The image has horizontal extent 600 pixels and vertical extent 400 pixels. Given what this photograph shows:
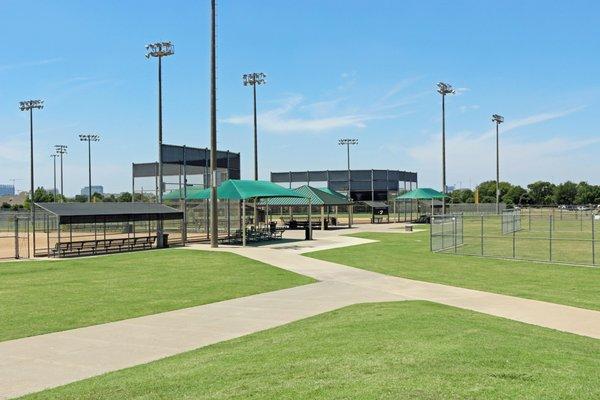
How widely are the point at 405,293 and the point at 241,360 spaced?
26.8 feet

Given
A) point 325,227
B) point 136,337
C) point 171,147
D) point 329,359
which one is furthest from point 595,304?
point 325,227

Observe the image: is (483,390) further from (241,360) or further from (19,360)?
(19,360)

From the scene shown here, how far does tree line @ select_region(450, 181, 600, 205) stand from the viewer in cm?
14650

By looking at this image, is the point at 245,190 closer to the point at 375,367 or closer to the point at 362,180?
the point at 375,367

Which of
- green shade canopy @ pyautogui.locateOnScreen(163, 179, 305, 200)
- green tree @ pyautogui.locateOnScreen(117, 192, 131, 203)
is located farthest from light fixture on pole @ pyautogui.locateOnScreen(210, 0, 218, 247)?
green tree @ pyautogui.locateOnScreen(117, 192, 131, 203)

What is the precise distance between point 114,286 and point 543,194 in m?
161

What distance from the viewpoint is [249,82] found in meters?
50.6

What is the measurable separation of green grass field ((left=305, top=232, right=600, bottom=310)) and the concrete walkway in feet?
3.91

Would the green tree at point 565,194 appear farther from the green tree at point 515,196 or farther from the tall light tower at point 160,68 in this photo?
the tall light tower at point 160,68

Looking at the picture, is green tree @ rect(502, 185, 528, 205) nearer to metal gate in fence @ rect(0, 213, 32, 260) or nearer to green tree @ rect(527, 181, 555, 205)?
green tree @ rect(527, 181, 555, 205)

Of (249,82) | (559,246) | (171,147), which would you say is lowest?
(559,246)

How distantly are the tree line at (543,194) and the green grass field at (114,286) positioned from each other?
431 feet

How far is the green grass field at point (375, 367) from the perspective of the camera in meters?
5.63

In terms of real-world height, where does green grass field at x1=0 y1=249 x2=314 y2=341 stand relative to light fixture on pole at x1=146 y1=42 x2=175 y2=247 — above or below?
below
